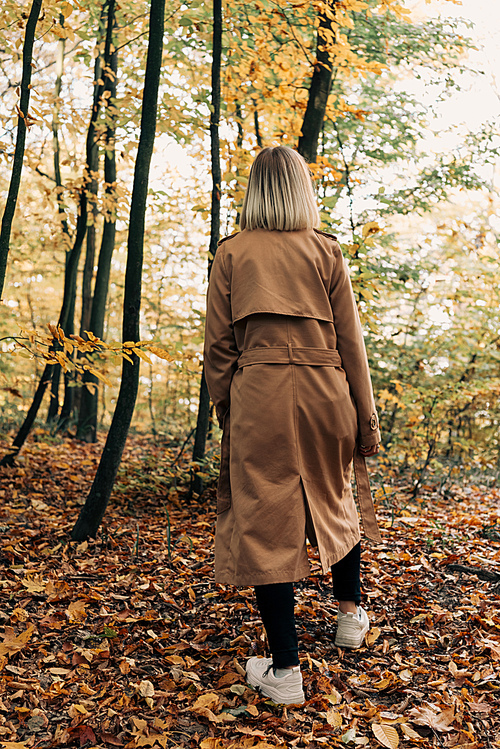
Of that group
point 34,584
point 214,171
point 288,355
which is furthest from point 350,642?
point 214,171

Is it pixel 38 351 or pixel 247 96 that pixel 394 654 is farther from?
pixel 247 96

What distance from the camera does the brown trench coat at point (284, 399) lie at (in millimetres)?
2100

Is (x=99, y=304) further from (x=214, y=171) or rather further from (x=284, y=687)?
(x=284, y=687)

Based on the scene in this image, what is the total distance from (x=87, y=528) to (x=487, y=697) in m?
2.36

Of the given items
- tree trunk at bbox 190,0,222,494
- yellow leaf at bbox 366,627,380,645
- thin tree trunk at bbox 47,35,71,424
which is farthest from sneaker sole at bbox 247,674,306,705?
thin tree trunk at bbox 47,35,71,424

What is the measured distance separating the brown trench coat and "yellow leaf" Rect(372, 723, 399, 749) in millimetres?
568

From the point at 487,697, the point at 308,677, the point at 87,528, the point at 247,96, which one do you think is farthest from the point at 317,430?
the point at 247,96

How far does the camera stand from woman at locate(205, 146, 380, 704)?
83.0 inches

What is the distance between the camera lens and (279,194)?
7.31 feet

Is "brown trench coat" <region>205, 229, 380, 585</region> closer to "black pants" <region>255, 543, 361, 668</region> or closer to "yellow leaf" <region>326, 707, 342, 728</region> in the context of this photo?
"black pants" <region>255, 543, 361, 668</region>

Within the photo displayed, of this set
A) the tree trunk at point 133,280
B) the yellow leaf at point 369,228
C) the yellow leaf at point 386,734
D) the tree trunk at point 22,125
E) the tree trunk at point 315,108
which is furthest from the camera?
the tree trunk at point 315,108

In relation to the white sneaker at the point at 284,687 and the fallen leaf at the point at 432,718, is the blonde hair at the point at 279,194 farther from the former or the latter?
the fallen leaf at the point at 432,718

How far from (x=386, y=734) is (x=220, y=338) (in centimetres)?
152

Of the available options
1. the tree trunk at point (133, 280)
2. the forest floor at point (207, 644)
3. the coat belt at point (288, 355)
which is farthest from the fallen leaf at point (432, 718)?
the tree trunk at point (133, 280)
